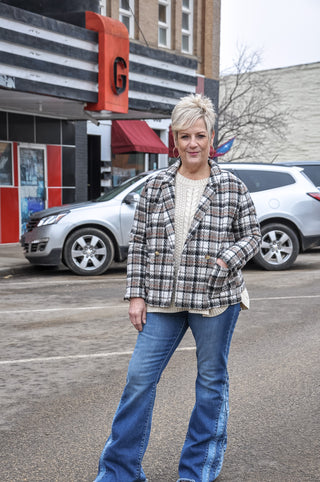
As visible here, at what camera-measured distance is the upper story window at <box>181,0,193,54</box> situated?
22.3 metres

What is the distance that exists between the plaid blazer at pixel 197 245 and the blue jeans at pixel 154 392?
12 cm

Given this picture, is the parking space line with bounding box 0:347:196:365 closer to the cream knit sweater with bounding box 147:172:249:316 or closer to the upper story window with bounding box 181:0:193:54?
the cream knit sweater with bounding box 147:172:249:316

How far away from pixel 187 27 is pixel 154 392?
21.2 m

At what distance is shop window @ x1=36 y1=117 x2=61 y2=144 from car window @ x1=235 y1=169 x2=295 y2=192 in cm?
698

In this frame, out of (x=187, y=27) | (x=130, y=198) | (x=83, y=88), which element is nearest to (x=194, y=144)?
(x=130, y=198)

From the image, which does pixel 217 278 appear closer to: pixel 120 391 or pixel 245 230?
pixel 245 230

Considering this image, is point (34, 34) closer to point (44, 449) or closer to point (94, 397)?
point (94, 397)

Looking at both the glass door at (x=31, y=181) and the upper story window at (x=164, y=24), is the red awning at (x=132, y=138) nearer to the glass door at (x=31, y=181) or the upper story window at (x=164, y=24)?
the glass door at (x=31, y=181)

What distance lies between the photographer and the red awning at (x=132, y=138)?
18.7 meters

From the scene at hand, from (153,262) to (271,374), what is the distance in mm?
2506

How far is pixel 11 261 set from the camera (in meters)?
12.4

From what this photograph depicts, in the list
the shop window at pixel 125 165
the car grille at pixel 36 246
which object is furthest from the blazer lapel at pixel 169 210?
the shop window at pixel 125 165

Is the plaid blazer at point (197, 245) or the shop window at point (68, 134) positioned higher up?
the shop window at point (68, 134)

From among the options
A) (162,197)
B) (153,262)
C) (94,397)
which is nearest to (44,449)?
(94,397)
